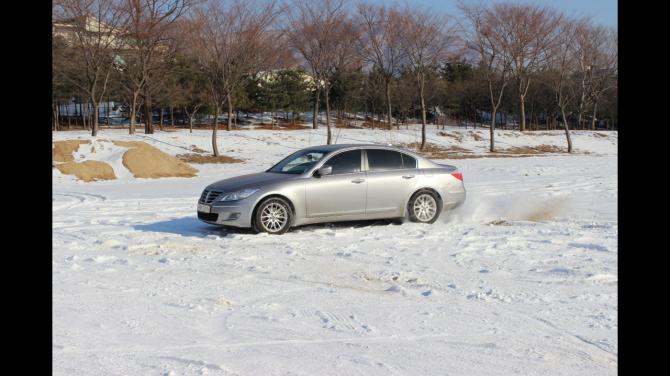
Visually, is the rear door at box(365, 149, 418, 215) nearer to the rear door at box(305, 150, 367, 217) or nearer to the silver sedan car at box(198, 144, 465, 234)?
the silver sedan car at box(198, 144, 465, 234)

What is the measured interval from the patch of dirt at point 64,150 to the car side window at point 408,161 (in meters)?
15.4

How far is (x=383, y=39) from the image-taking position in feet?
146

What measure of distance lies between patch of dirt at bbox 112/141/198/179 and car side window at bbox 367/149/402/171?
43.9ft

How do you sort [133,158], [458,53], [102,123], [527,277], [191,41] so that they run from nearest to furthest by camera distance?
[527,277]
[133,158]
[191,41]
[458,53]
[102,123]

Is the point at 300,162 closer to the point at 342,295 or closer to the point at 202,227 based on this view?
the point at 202,227

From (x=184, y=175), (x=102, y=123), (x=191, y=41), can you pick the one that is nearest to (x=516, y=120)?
(x=102, y=123)

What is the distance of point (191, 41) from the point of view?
33594mm

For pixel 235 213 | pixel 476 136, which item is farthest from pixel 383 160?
pixel 476 136

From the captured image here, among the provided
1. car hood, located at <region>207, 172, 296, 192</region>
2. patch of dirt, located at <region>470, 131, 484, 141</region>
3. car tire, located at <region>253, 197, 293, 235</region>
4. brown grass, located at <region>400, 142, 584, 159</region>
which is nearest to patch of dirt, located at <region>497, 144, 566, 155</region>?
brown grass, located at <region>400, 142, 584, 159</region>

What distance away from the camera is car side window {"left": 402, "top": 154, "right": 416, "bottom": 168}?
39.0 ft

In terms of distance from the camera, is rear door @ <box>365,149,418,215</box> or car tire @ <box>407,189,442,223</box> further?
car tire @ <box>407,189,442,223</box>
